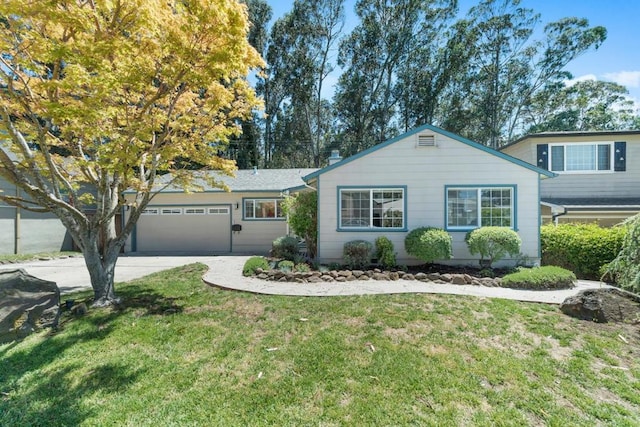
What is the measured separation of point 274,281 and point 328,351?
3776 millimetres

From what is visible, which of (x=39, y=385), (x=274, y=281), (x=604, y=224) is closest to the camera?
(x=39, y=385)

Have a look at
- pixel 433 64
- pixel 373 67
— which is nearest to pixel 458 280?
pixel 373 67

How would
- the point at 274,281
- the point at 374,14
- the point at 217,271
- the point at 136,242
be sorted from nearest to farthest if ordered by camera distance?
1. the point at 274,281
2. the point at 217,271
3. the point at 136,242
4. the point at 374,14

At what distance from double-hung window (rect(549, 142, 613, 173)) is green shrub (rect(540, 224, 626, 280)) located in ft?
14.9

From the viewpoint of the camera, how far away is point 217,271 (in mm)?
8930

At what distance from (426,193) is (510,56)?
79.3 ft

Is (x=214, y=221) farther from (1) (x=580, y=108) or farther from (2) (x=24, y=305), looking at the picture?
(1) (x=580, y=108)

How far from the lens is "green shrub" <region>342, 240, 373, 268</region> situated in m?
8.71

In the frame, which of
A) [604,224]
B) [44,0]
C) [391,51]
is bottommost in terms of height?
[604,224]

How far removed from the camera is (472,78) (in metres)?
25.7

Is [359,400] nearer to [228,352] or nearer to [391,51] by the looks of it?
[228,352]

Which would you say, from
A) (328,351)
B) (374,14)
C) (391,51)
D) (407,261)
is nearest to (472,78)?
(391,51)

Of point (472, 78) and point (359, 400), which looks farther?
point (472, 78)

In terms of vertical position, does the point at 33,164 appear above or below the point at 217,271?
above
